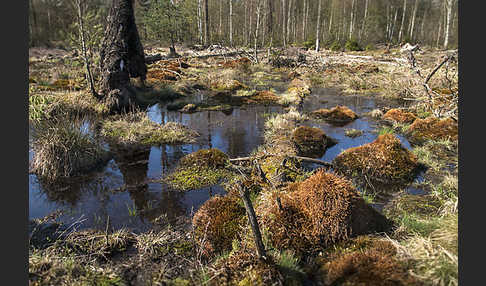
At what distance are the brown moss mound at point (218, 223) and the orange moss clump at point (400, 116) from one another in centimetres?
865

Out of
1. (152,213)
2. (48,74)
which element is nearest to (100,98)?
(152,213)

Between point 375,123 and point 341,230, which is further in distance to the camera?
point 375,123

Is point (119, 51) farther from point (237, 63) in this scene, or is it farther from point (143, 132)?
point (237, 63)

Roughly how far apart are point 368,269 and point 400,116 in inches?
379

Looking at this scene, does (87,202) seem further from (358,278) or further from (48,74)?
(48,74)

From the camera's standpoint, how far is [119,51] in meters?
10.8

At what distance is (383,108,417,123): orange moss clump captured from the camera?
1043 cm

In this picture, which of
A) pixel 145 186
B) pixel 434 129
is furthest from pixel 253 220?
pixel 434 129

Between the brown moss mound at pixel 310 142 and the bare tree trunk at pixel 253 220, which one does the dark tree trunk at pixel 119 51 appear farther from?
the bare tree trunk at pixel 253 220

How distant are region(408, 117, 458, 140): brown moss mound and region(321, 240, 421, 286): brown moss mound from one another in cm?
680

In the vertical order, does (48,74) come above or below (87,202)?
above

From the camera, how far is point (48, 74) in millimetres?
17078

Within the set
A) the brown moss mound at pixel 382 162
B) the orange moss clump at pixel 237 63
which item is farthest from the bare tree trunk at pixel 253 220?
the orange moss clump at pixel 237 63

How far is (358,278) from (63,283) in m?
2.59
